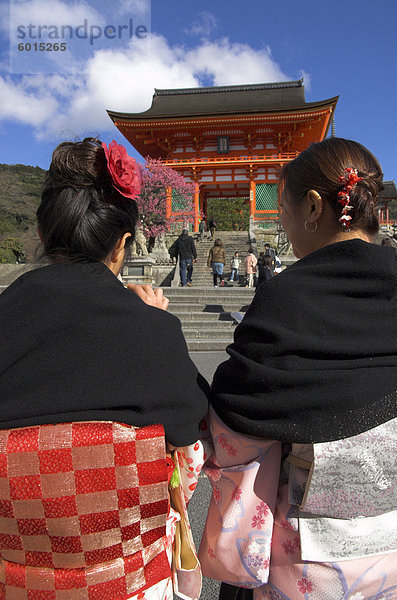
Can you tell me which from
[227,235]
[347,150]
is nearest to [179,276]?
[227,235]

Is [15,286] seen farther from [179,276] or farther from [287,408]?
[179,276]

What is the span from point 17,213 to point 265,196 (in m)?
18.4

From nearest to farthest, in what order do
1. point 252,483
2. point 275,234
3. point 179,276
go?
point 252,483, point 179,276, point 275,234

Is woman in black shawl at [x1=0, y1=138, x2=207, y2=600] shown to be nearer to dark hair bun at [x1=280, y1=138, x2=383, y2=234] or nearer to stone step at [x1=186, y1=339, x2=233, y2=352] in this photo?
dark hair bun at [x1=280, y1=138, x2=383, y2=234]

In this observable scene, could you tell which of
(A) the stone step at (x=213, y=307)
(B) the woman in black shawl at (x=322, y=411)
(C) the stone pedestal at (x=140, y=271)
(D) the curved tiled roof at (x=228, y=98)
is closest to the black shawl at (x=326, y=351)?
(B) the woman in black shawl at (x=322, y=411)

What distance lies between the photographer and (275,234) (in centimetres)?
1783

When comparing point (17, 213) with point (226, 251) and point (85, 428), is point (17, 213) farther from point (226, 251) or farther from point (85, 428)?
point (85, 428)

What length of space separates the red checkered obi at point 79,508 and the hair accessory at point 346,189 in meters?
0.67

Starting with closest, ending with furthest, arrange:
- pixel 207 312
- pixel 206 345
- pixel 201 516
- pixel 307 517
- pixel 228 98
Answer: pixel 307 517, pixel 201 516, pixel 206 345, pixel 207 312, pixel 228 98

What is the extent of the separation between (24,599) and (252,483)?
0.57 meters

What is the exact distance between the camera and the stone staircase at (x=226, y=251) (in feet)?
43.0

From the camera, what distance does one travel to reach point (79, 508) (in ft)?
2.74

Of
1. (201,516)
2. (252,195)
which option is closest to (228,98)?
(252,195)

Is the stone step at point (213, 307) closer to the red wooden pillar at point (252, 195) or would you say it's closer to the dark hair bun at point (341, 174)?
the dark hair bun at point (341, 174)
